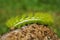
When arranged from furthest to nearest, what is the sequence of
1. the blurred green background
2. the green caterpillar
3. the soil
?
the blurred green background → the green caterpillar → the soil

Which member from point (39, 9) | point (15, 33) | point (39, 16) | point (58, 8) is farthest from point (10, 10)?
point (15, 33)

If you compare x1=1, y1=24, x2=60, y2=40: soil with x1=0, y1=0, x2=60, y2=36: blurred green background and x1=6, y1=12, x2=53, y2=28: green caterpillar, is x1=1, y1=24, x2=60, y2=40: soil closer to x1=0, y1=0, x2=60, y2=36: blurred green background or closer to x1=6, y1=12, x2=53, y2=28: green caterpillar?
x1=6, y1=12, x2=53, y2=28: green caterpillar

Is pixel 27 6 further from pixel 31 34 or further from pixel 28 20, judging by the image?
pixel 31 34

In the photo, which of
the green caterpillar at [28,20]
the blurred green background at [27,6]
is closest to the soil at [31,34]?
the green caterpillar at [28,20]

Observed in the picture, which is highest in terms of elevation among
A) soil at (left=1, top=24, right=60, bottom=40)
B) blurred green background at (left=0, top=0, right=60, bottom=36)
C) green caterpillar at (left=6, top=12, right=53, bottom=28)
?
blurred green background at (left=0, top=0, right=60, bottom=36)

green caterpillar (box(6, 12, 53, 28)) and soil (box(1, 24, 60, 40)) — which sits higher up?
green caterpillar (box(6, 12, 53, 28))

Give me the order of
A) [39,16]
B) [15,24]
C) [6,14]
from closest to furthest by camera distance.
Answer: [15,24] < [39,16] < [6,14]

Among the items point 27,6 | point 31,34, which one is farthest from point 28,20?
point 27,6

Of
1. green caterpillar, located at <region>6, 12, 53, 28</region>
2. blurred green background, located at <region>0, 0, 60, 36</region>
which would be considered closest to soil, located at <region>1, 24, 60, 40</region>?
green caterpillar, located at <region>6, 12, 53, 28</region>

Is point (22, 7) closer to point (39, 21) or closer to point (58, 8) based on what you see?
point (58, 8)
